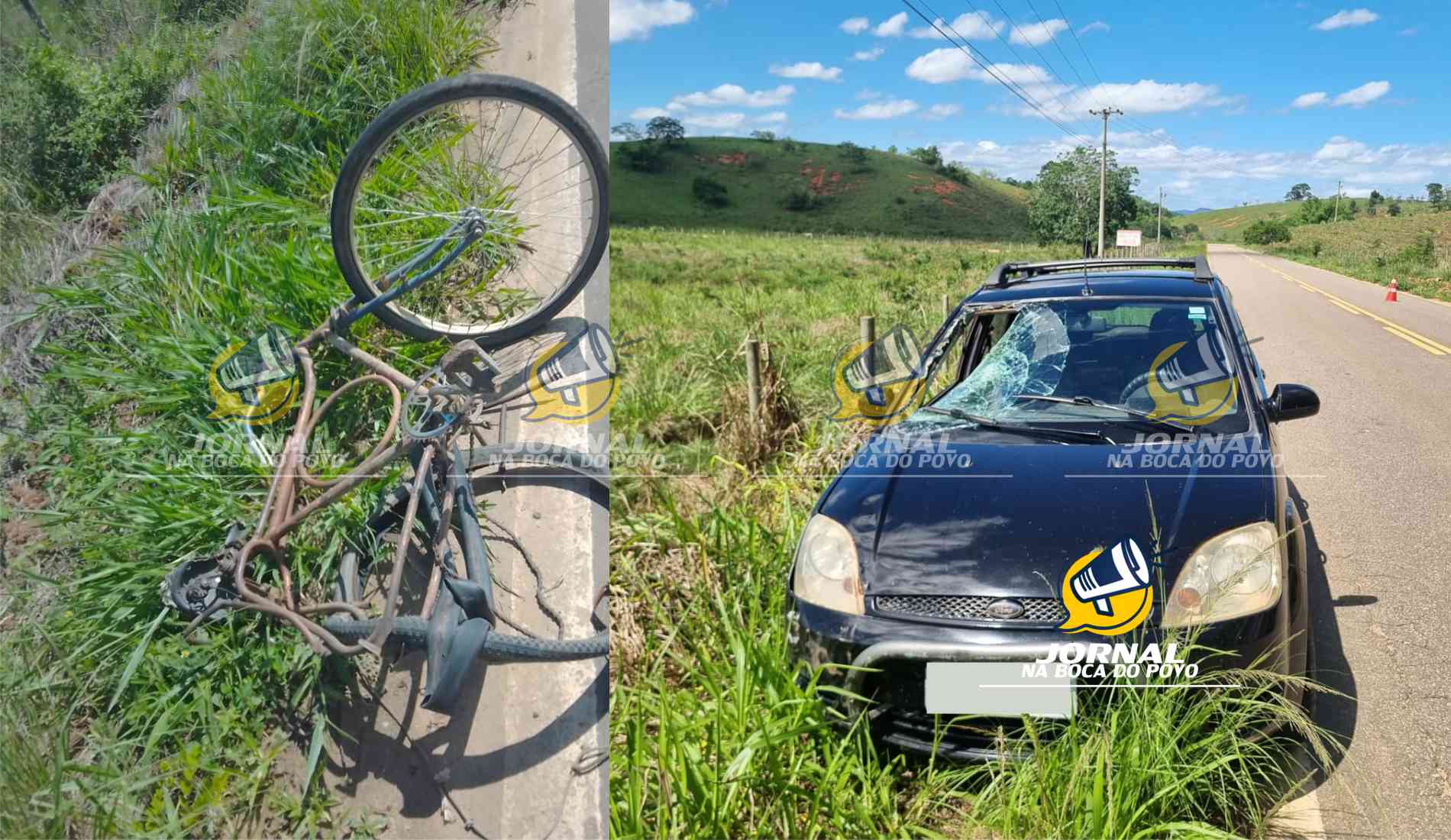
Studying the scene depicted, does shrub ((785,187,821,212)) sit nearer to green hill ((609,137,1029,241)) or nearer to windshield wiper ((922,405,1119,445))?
green hill ((609,137,1029,241))

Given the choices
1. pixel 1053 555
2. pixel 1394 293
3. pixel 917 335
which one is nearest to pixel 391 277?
pixel 1053 555

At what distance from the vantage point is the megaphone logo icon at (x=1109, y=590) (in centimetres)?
197

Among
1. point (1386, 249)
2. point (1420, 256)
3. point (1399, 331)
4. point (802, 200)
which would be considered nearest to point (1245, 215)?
point (1386, 249)

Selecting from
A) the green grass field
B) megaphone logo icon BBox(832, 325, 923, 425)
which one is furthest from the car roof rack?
the green grass field

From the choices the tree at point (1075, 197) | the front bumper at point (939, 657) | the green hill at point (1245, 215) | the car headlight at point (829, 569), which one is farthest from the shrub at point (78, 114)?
the green hill at point (1245, 215)

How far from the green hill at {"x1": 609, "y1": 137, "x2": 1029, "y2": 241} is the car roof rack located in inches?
516

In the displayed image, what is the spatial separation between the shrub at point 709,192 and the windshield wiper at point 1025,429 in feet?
69.0

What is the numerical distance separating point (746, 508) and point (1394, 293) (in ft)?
64.9

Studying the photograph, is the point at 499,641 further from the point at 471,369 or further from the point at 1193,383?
the point at 1193,383

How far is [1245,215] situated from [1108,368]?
→ 13858 cm

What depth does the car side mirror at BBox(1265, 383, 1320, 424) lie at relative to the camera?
2855 millimetres

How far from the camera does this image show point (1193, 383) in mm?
2951

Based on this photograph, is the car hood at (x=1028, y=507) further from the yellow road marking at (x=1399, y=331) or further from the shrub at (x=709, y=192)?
the shrub at (x=709, y=192)

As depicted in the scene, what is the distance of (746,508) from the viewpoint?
3.26 metres
